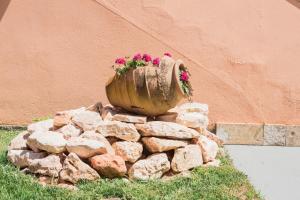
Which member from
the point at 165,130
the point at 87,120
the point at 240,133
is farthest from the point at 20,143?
the point at 240,133

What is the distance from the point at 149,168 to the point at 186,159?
0.45 m

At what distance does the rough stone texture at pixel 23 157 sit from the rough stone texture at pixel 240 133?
301cm

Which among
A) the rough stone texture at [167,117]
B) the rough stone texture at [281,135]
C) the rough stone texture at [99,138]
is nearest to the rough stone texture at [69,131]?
the rough stone texture at [99,138]

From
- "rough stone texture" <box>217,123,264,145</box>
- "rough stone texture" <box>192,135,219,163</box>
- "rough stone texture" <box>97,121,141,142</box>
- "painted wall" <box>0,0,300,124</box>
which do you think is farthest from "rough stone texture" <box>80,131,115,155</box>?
"rough stone texture" <box>217,123,264,145</box>

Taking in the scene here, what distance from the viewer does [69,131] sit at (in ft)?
17.8

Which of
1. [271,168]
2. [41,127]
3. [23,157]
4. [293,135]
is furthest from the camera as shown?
[293,135]

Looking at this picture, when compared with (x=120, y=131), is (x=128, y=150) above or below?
Result: below

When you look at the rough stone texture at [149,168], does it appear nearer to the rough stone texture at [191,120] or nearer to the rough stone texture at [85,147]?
the rough stone texture at [85,147]

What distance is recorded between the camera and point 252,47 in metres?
7.34

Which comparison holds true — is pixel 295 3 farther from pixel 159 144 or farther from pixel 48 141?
pixel 48 141

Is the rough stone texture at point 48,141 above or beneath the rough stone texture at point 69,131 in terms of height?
beneath

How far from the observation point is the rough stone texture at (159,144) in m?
5.18

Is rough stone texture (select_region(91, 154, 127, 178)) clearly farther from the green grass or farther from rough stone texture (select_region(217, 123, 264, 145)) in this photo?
rough stone texture (select_region(217, 123, 264, 145))

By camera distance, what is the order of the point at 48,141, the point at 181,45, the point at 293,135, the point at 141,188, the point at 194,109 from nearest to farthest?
the point at 141,188, the point at 48,141, the point at 194,109, the point at 293,135, the point at 181,45
